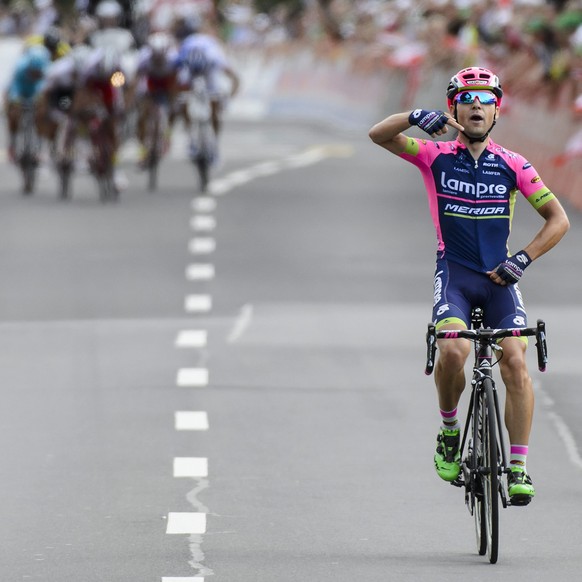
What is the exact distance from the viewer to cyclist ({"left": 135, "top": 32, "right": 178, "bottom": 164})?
27203 mm

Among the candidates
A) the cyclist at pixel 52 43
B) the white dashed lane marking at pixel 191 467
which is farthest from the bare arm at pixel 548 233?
the cyclist at pixel 52 43

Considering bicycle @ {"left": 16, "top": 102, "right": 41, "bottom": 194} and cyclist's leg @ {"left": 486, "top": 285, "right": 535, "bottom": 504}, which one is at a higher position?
bicycle @ {"left": 16, "top": 102, "right": 41, "bottom": 194}

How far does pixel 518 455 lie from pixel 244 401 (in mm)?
4183

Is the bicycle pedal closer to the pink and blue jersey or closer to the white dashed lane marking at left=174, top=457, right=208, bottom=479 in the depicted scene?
the pink and blue jersey

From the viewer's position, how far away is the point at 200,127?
2733 cm

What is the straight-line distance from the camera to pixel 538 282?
19844mm

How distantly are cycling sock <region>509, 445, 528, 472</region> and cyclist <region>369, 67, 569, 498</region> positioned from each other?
7 centimetres

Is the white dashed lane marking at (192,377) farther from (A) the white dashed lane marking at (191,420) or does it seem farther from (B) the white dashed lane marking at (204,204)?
(B) the white dashed lane marking at (204,204)

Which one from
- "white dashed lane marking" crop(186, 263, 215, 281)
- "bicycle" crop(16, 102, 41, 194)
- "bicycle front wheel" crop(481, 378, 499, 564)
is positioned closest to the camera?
"bicycle front wheel" crop(481, 378, 499, 564)

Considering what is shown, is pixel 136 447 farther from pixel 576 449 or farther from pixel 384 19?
pixel 384 19

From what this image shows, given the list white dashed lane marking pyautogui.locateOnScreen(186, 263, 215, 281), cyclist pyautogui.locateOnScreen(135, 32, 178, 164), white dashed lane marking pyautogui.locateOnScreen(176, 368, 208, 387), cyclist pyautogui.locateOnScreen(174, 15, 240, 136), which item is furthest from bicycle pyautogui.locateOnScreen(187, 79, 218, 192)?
white dashed lane marking pyautogui.locateOnScreen(176, 368, 208, 387)

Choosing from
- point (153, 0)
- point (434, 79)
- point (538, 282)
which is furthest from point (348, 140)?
point (538, 282)

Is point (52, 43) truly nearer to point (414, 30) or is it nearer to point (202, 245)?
point (202, 245)

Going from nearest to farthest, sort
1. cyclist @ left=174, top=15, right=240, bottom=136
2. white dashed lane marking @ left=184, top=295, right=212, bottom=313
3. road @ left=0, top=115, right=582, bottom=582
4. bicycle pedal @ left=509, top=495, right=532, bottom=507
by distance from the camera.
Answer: bicycle pedal @ left=509, top=495, right=532, bottom=507
road @ left=0, top=115, right=582, bottom=582
white dashed lane marking @ left=184, top=295, right=212, bottom=313
cyclist @ left=174, top=15, right=240, bottom=136
